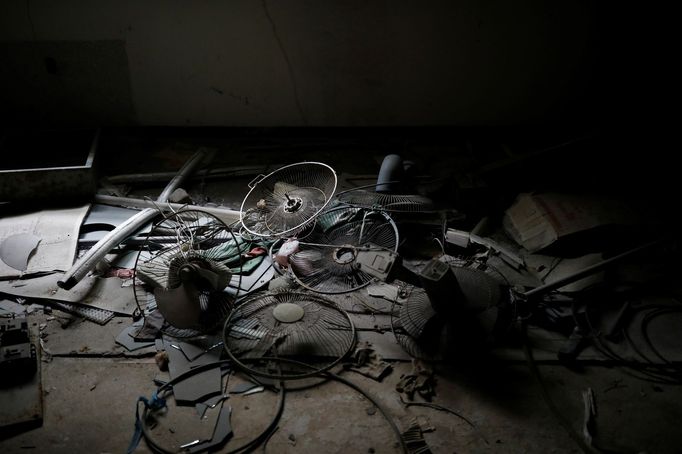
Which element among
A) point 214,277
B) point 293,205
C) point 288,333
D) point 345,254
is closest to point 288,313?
point 288,333

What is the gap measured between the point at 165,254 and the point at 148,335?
0.97m

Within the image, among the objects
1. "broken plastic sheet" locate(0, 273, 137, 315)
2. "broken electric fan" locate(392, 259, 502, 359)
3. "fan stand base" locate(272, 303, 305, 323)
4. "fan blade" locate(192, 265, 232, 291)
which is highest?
"broken plastic sheet" locate(0, 273, 137, 315)

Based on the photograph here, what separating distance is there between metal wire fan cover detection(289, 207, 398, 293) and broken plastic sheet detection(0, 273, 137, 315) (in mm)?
1524

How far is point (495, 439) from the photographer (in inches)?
133

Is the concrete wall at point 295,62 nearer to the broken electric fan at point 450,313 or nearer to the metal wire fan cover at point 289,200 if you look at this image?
the metal wire fan cover at point 289,200

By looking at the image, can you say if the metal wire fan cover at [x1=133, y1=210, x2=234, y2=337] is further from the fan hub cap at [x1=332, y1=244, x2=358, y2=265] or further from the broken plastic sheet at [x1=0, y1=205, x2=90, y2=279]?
the fan hub cap at [x1=332, y1=244, x2=358, y2=265]

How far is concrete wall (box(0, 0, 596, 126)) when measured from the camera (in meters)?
6.45

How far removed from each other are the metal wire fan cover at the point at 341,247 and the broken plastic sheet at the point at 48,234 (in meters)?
2.24

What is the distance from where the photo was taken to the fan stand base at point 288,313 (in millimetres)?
4141

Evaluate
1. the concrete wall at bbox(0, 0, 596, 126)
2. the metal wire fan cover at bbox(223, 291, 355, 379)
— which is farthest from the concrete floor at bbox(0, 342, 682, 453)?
the concrete wall at bbox(0, 0, 596, 126)

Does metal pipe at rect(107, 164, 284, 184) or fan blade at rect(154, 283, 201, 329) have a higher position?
metal pipe at rect(107, 164, 284, 184)

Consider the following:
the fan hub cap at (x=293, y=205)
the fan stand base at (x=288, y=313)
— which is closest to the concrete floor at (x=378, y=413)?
the fan stand base at (x=288, y=313)

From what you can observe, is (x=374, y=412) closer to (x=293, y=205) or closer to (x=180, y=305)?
(x=180, y=305)

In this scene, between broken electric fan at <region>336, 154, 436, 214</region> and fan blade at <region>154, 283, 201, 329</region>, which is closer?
fan blade at <region>154, 283, 201, 329</region>
